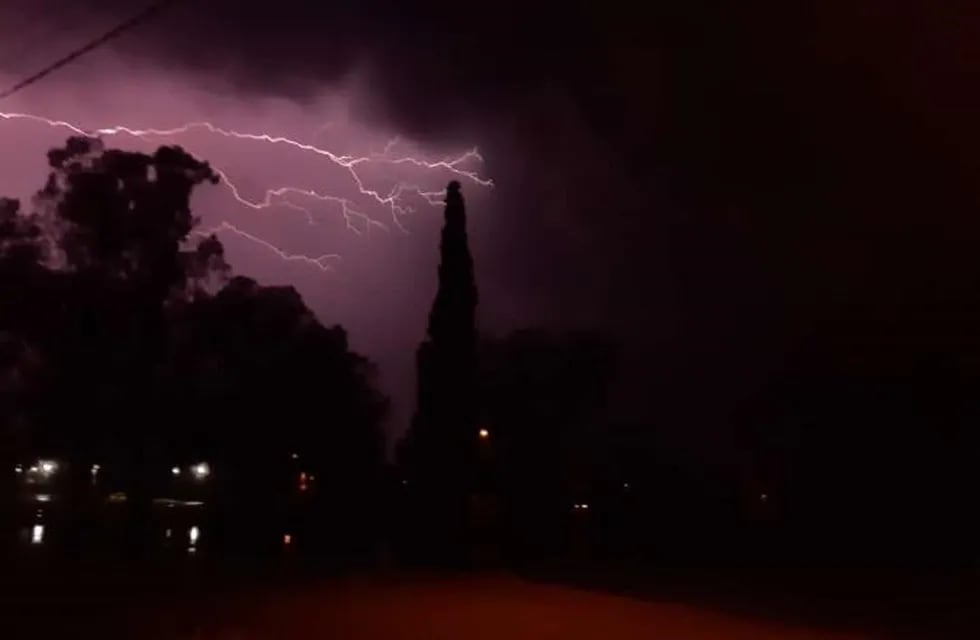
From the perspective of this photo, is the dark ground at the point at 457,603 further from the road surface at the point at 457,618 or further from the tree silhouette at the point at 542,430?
the tree silhouette at the point at 542,430

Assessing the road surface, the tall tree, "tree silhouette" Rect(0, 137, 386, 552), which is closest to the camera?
the road surface

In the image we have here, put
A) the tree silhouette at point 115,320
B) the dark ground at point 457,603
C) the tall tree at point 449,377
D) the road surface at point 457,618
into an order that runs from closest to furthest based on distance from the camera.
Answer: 1. the road surface at point 457,618
2. the dark ground at point 457,603
3. the tree silhouette at point 115,320
4. the tall tree at point 449,377

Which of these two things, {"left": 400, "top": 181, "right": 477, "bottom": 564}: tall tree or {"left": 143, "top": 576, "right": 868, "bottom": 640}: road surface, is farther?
{"left": 400, "top": 181, "right": 477, "bottom": 564}: tall tree

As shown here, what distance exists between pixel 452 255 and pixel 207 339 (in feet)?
26.1

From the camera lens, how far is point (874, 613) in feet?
62.3

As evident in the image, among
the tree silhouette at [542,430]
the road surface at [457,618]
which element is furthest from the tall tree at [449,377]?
the road surface at [457,618]

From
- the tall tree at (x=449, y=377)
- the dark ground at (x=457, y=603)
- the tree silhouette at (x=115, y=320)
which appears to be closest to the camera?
the dark ground at (x=457, y=603)

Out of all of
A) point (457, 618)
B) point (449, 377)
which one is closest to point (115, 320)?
point (449, 377)

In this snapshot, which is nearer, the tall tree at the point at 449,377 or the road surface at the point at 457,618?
the road surface at the point at 457,618

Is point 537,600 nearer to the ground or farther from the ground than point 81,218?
nearer to the ground

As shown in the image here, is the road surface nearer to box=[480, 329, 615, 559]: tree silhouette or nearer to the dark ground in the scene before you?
the dark ground

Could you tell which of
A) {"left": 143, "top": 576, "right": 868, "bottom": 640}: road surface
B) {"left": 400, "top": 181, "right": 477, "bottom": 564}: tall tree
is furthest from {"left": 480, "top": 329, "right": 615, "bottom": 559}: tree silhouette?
{"left": 143, "top": 576, "right": 868, "bottom": 640}: road surface

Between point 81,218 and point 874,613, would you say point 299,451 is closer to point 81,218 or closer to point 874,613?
point 81,218

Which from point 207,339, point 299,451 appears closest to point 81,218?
point 207,339
